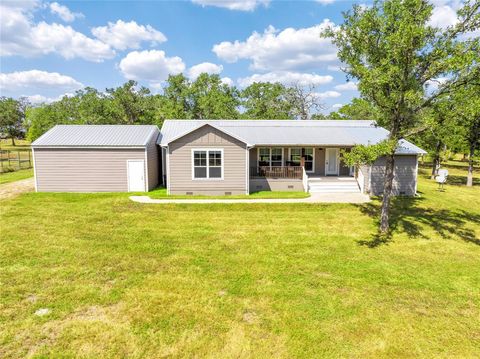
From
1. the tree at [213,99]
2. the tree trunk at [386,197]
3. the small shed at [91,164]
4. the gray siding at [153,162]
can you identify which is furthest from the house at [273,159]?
the tree at [213,99]

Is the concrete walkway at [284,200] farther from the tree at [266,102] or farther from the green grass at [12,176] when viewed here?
the tree at [266,102]

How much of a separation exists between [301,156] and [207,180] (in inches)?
286

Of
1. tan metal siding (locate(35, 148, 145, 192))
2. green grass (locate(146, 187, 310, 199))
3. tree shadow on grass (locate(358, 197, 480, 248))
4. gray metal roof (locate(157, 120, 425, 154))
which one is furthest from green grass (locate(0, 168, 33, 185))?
tree shadow on grass (locate(358, 197, 480, 248))

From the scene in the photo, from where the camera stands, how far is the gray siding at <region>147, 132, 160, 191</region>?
19281mm

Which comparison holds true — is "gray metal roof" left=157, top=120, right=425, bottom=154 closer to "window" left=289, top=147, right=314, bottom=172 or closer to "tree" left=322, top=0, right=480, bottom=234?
"window" left=289, top=147, right=314, bottom=172

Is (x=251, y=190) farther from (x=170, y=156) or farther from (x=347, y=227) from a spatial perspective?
(x=347, y=227)

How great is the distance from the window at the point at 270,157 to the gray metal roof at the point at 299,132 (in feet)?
2.74

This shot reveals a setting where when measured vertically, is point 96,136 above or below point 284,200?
above

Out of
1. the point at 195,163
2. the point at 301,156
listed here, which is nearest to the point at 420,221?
the point at 301,156

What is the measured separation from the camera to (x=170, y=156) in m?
17.8

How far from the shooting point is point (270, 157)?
69.8ft

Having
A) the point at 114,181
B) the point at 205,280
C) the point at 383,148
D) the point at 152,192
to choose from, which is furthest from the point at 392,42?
the point at 114,181

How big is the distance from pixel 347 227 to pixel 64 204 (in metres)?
14.1

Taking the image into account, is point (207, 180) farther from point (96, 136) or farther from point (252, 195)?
point (96, 136)
